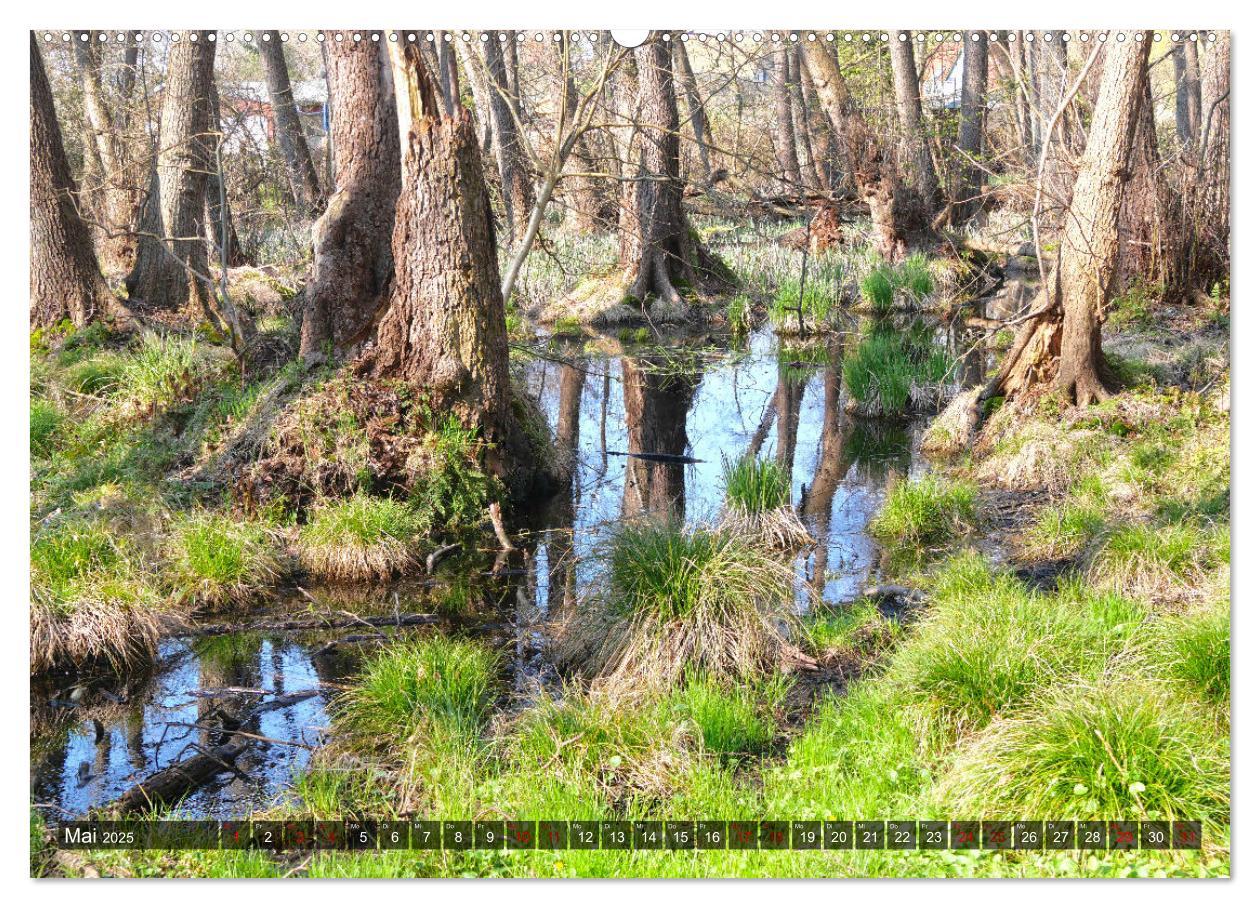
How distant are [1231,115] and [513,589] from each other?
5201mm

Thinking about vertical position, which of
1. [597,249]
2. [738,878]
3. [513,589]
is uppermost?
[597,249]

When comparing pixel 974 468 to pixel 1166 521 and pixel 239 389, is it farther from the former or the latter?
pixel 239 389

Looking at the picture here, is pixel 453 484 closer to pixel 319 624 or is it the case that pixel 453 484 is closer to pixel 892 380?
pixel 319 624

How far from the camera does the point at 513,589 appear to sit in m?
7.72

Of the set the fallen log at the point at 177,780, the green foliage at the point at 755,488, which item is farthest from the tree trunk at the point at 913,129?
the fallen log at the point at 177,780

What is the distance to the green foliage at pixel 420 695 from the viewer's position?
17.6 ft

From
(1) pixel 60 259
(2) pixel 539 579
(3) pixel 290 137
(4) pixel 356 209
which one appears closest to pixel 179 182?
(1) pixel 60 259

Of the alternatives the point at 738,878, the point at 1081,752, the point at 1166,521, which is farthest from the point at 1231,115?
the point at 1166,521

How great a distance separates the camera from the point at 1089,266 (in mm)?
9289

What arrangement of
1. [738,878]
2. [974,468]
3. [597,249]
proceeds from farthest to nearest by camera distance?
[597,249] < [974,468] < [738,878]

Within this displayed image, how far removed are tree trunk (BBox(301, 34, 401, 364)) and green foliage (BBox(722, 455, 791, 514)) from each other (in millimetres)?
3318

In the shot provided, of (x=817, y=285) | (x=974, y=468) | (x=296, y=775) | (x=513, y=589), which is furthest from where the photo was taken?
(x=817, y=285)

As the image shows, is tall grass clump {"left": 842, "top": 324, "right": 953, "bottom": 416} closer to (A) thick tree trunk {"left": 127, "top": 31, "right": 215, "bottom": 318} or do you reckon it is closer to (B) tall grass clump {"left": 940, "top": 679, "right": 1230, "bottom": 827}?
(A) thick tree trunk {"left": 127, "top": 31, "right": 215, "bottom": 318}

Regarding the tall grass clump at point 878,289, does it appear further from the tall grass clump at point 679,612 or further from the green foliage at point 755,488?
the tall grass clump at point 679,612
